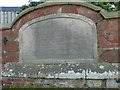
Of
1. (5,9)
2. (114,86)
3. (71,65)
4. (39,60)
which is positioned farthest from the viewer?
(5,9)

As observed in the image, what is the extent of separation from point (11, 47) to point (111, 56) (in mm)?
1921

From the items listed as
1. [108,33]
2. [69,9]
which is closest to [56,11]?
[69,9]

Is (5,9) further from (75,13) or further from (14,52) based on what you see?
(75,13)

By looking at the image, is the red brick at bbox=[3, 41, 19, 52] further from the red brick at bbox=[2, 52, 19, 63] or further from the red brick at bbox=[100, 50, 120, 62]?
the red brick at bbox=[100, 50, 120, 62]

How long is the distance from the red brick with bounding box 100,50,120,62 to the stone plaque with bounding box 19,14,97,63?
0.54ft

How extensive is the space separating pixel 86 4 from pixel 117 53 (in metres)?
1.01

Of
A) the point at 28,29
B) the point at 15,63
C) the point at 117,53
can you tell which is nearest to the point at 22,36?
the point at 28,29

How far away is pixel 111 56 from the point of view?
2.79 metres

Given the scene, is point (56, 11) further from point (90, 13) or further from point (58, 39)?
point (90, 13)

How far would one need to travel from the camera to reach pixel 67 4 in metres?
2.97

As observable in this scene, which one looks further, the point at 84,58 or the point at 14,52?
the point at 14,52

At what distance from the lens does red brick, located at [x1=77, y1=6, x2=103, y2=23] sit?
285 cm

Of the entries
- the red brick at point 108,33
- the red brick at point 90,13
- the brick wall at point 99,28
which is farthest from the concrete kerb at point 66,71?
the red brick at point 90,13

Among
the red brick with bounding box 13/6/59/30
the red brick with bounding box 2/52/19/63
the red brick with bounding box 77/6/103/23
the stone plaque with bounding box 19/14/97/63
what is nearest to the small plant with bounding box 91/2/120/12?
the red brick with bounding box 77/6/103/23
